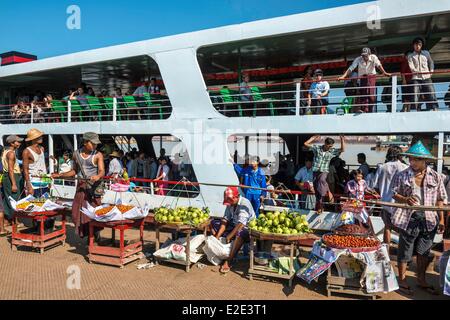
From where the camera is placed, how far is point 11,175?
673 centimetres

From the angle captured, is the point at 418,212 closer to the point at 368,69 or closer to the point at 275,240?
the point at 275,240

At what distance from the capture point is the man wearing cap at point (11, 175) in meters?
6.66

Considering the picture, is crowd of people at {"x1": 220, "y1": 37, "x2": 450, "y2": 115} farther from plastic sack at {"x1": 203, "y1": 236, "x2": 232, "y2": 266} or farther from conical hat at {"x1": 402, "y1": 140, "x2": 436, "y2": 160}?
plastic sack at {"x1": 203, "y1": 236, "x2": 232, "y2": 266}

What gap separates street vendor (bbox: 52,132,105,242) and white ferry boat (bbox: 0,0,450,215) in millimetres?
2076

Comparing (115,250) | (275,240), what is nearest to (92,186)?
(115,250)

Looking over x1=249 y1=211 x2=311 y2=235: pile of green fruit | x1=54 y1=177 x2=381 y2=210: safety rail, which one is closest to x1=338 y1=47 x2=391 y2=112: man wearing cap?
x1=54 y1=177 x2=381 y2=210: safety rail

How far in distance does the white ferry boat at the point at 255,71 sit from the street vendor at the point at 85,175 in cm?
208

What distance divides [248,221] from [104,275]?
7.35 feet

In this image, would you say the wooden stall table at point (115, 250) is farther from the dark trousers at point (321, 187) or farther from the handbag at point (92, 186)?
the dark trousers at point (321, 187)

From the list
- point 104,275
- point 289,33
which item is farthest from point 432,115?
point 104,275

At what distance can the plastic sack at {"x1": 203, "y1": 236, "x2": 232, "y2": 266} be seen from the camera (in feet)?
17.2

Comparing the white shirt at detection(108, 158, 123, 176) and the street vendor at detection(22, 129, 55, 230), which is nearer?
the street vendor at detection(22, 129, 55, 230)

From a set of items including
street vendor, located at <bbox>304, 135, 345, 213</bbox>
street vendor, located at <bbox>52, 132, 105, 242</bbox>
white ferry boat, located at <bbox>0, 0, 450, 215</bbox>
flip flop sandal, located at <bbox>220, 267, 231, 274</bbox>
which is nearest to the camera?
flip flop sandal, located at <bbox>220, 267, 231, 274</bbox>

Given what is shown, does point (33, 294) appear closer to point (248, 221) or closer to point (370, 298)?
point (248, 221)
